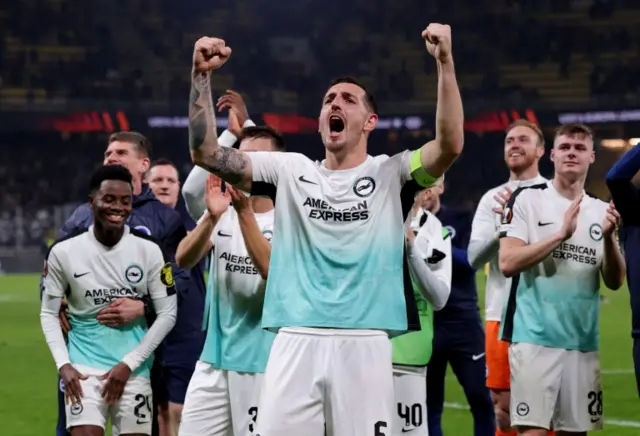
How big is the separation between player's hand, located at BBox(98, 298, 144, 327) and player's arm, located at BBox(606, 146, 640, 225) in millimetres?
2413

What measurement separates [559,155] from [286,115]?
1130 inches

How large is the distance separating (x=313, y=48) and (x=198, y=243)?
111 ft

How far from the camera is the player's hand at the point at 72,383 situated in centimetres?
541

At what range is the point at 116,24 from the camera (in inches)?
1510

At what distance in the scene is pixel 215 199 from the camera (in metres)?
5.43

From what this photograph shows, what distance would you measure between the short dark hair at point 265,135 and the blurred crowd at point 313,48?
2951 cm

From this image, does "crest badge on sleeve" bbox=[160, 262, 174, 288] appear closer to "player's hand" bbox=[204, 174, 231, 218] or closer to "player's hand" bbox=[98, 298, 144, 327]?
"player's hand" bbox=[98, 298, 144, 327]

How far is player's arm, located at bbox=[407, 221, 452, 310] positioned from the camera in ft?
18.1

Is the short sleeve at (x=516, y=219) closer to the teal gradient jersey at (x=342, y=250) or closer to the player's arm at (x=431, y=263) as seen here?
the player's arm at (x=431, y=263)

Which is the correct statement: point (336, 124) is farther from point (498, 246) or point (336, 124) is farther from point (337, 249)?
point (498, 246)

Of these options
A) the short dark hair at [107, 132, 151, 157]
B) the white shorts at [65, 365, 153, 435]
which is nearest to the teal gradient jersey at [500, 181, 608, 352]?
the white shorts at [65, 365, 153, 435]

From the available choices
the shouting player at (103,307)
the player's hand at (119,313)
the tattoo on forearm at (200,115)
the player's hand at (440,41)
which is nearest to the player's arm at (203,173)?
the shouting player at (103,307)

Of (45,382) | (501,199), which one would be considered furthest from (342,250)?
(45,382)

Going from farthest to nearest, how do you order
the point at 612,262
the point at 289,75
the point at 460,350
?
1. the point at 289,75
2. the point at 460,350
3. the point at 612,262
